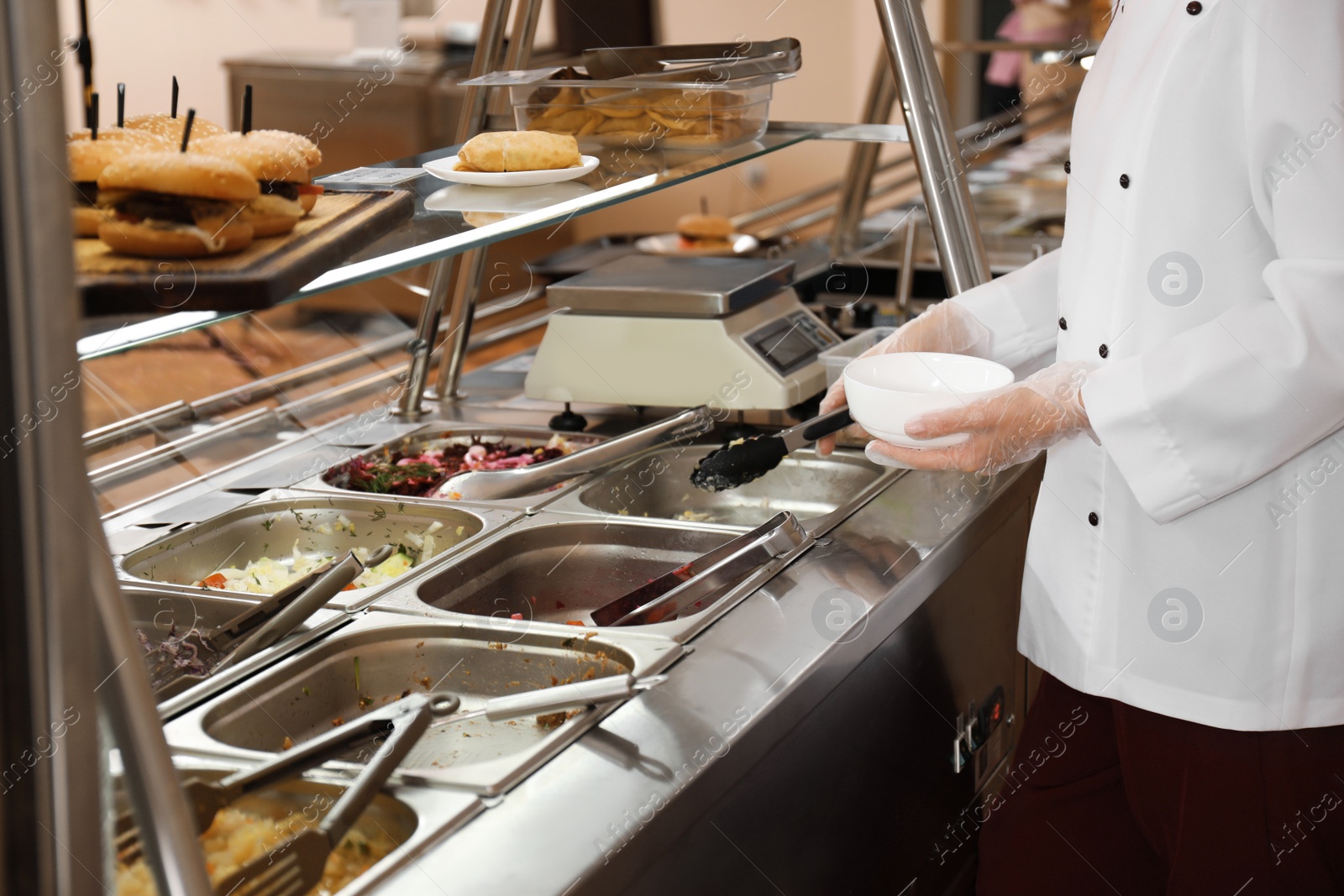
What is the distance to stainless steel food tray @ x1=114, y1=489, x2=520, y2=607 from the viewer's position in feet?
4.24

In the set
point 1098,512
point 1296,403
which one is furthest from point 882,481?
point 1296,403

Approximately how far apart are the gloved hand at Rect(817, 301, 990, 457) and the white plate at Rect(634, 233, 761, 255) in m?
0.98

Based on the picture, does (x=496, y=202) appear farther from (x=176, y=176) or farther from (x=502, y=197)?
(x=176, y=176)

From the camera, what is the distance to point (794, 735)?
102cm

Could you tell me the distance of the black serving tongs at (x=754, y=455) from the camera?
1234 mm

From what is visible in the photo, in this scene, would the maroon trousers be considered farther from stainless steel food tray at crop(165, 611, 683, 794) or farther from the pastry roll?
the pastry roll

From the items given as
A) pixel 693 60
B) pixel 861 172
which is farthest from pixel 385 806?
pixel 861 172

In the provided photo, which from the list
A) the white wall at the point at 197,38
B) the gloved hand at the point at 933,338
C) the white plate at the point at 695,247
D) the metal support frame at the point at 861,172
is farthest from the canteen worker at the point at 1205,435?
the white wall at the point at 197,38

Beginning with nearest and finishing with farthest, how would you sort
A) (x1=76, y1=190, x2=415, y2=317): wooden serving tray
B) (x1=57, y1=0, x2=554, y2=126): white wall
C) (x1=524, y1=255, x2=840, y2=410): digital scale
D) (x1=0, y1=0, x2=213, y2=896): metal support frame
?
(x1=0, y1=0, x2=213, y2=896): metal support frame
(x1=76, y1=190, x2=415, y2=317): wooden serving tray
(x1=524, y1=255, x2=840, y2=410): digital scale
(x1=57, y1=0, x2=554, y2=126): white wall

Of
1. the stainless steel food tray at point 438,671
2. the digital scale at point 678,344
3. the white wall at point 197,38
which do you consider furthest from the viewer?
the white wall at point 197,38

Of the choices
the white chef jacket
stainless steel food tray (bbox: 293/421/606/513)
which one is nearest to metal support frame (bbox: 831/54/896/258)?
stainless steel food tray (bbox: 293/421/606/513)

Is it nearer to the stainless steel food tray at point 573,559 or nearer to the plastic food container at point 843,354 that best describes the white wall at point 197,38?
the plastic food container at point 843,354

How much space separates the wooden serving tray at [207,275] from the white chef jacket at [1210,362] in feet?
2.16

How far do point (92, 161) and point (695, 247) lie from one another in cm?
174
